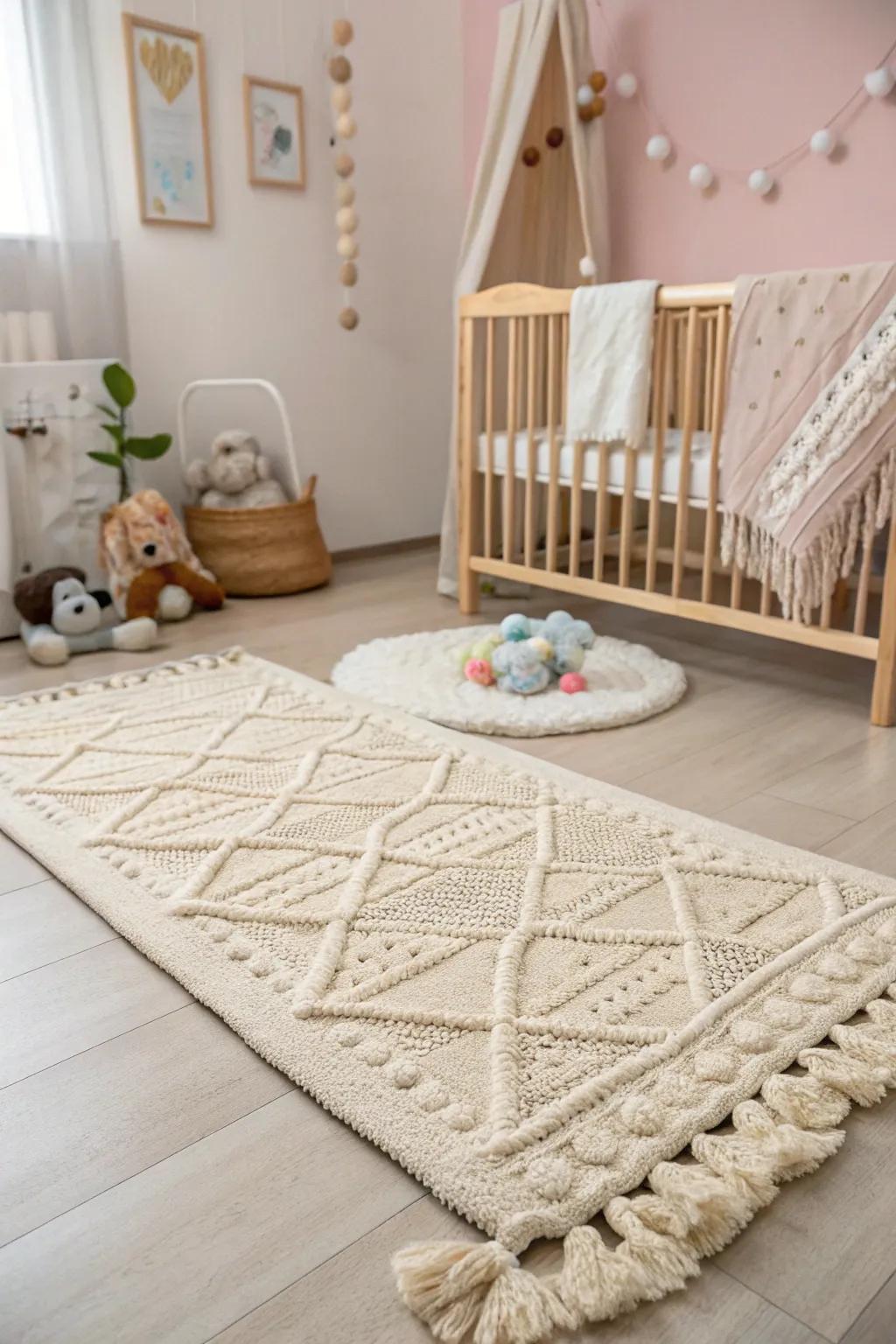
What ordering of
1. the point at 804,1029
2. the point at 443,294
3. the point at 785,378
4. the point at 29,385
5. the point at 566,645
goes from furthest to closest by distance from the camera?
the point at 443,294
the point at 29,385
the point at 566,645
the point at 785,378
the point at 804,1029

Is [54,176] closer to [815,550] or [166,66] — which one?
[166,66]

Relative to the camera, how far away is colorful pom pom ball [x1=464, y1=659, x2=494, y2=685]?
2146 millimetres

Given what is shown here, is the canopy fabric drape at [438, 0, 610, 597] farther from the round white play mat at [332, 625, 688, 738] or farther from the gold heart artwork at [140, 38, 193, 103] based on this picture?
the gold heart artwork at [140, 38, 193, 103]

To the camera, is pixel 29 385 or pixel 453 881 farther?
pixel 29 385

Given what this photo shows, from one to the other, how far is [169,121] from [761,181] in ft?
5.12

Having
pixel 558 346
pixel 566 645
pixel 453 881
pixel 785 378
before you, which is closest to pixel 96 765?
pixel 453 881

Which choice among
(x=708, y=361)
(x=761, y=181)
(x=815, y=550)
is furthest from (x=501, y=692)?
(x=761, y=181)

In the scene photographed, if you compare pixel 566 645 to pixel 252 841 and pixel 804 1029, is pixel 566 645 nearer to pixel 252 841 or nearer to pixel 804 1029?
pixel 252 841

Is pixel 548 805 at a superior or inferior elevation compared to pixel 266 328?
inferior

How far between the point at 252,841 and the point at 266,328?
2.14 meters

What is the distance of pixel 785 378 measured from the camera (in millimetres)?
1943

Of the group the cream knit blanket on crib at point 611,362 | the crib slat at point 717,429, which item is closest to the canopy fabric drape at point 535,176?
the cream knit blanket on crib at point 611,362

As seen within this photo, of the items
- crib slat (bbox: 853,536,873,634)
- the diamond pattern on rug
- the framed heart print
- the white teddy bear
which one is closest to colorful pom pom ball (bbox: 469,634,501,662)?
the diamond pattern on rug

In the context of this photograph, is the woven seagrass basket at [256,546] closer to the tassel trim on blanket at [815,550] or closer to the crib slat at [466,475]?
the crib slat at [466,475]
